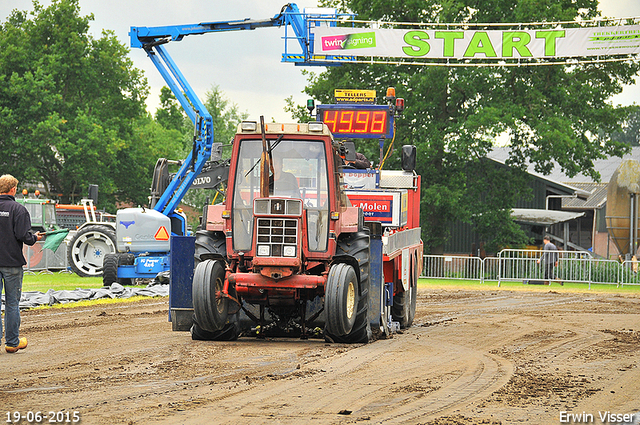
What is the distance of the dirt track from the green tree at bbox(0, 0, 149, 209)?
32.9m

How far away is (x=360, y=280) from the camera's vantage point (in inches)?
436

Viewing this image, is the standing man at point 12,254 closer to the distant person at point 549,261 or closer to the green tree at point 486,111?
the distant person at point 549,261

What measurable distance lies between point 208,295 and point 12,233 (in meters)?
2.46

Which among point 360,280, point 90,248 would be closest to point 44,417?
point 360,280

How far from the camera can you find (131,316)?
15273 mm

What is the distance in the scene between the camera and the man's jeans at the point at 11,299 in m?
9.55

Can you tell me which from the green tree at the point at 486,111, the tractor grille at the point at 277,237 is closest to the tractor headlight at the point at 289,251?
the tractor grille at the point at 277,237

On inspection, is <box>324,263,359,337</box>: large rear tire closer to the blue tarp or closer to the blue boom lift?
the blue tarp

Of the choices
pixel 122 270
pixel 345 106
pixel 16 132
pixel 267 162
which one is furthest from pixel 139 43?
pixel 16 132

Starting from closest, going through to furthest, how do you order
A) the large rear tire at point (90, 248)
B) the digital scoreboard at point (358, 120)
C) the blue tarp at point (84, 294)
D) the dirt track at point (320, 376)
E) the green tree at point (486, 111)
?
the dirt track at point (320, 376)
the digital scoreboard at point (358, 120)
the blue tarp at point (84, 294)
the large rear tire at point (90, 248)
the green tree at point (486, 111)

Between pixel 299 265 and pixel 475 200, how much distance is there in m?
27.6

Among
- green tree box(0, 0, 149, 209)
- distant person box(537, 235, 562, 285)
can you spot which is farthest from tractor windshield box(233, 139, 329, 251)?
green tree box(0, 0, 149, 209)

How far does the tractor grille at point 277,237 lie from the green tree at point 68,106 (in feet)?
119

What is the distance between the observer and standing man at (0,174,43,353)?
9531mm
